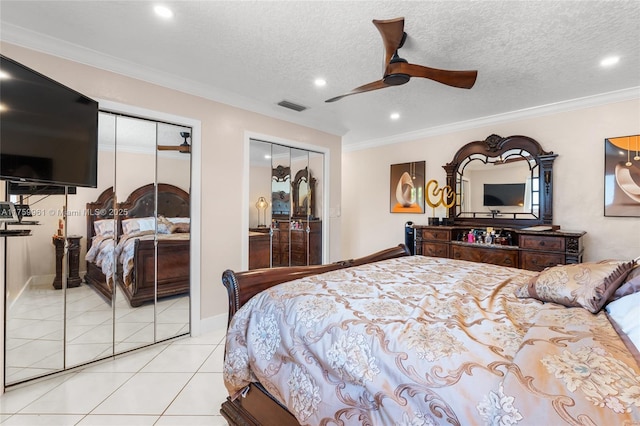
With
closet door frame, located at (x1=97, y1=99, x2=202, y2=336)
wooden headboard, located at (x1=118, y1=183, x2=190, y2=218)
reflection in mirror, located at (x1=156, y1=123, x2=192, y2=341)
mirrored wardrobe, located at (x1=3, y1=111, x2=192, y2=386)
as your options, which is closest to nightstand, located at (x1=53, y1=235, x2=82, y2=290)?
mirrored wardrobe, located at (x1=3, y1=111, x2=192, y2=386)

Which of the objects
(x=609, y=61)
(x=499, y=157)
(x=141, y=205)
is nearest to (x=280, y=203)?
(x=141, y=205)

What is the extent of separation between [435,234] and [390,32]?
290cm

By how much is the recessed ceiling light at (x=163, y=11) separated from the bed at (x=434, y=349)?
1.77 metres

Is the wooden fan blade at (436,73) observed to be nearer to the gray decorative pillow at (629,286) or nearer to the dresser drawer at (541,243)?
the gray decorative pillow at (629,286)

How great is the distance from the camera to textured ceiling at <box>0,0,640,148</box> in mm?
1852

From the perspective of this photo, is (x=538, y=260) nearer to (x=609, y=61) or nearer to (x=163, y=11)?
(x=609, y=61)

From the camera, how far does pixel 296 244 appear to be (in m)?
4.13

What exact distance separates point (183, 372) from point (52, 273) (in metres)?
1.27

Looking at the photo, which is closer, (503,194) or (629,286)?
(629,286)

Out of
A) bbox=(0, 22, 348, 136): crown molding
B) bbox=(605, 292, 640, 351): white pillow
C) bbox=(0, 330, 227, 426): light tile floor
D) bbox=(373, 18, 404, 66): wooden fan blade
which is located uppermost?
bbox=(0, 22, 348, 136): crown molding

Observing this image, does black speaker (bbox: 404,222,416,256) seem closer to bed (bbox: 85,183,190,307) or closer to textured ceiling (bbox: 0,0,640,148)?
textured ceiling (bbox: 0,0,640,148)

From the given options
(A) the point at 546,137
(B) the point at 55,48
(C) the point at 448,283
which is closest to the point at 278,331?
(C) the point at 448,283

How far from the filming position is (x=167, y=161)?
2.80 meters

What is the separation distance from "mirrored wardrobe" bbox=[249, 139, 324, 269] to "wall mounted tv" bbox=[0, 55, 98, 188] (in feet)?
5.29
